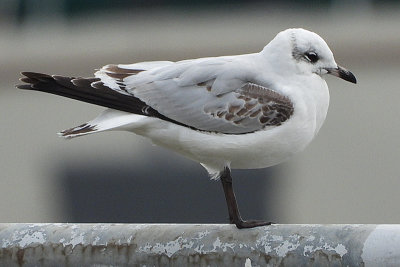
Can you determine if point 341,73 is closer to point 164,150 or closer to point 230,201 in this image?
point 230,201

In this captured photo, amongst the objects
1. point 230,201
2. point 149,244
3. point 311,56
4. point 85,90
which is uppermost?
point 311,56

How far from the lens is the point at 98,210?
13.8 metres

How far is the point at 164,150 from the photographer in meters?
14.1

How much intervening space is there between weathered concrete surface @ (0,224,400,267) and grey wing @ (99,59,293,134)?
1148 millimetres

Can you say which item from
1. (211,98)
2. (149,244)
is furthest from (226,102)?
(149,244)

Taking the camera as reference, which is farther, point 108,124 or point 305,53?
point 305,53

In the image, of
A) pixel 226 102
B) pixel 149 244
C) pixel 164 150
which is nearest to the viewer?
pixel 149 244

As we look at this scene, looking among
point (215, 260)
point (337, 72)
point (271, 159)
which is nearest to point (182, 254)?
point (215, 260)

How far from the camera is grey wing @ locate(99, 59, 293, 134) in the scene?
19.5ft

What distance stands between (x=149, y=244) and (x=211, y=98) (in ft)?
4.91

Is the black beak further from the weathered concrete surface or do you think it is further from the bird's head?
the weathered concrete surface

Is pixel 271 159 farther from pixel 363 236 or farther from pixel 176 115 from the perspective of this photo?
pixel 363 236

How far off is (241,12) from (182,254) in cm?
1101

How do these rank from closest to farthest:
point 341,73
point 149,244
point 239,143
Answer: point 149,244 < point 239,143 < point 341,73
